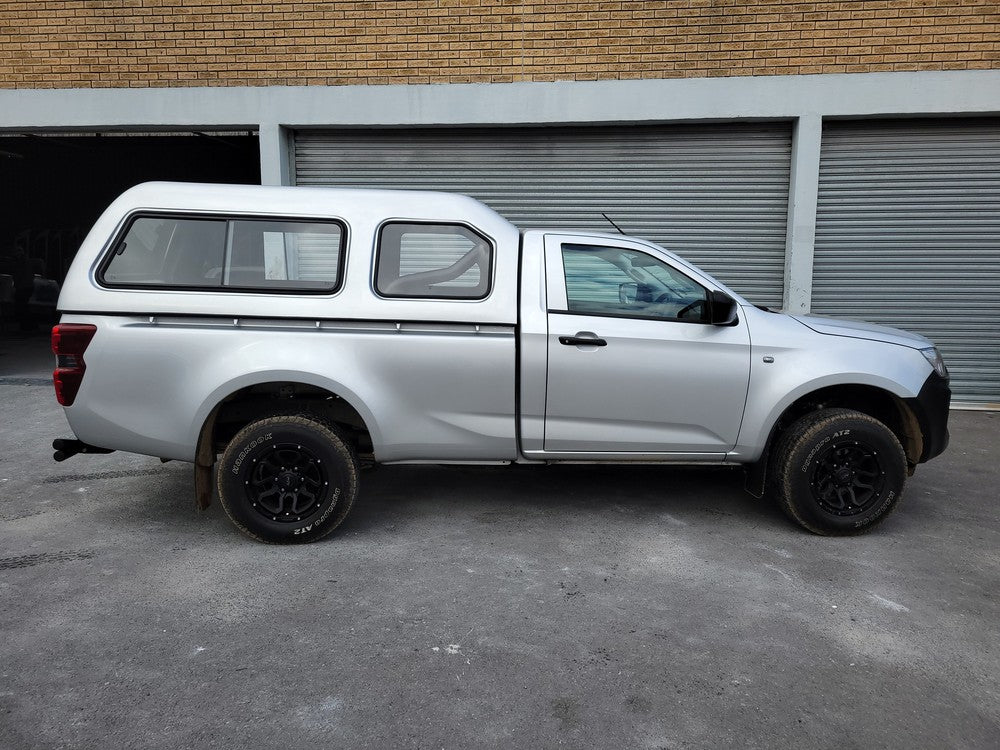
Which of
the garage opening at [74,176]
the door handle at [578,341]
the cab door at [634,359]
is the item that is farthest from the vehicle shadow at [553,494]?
the garage opening at [74,176]

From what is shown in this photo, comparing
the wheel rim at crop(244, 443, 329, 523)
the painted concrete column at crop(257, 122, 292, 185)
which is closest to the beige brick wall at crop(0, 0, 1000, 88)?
the painted concrete column at crop(257, 122, 292, 185)

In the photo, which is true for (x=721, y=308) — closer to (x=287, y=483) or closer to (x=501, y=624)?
(x=501, y=624)

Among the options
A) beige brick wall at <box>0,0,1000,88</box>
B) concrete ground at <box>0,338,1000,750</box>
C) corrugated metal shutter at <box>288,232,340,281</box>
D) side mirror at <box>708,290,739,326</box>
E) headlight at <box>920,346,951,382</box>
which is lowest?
concrete ground at <box>0,338,1000,750</box>

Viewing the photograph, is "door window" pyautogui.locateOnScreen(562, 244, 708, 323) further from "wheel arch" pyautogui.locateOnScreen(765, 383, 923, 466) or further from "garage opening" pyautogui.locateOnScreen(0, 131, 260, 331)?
"garage opening" pyautogui.locateOnScreen(0, 131, 260, 331)

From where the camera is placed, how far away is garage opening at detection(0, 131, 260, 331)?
17.6 meters

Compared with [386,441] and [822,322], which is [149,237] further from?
[822,322]

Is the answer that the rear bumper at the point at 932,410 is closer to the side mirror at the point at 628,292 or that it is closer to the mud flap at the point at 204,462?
the side mirror at the point at 628,292

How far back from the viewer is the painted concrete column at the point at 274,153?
8531mm

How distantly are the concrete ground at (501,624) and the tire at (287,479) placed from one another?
0.57 ft

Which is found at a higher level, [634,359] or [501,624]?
[634,359]

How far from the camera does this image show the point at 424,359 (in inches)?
173

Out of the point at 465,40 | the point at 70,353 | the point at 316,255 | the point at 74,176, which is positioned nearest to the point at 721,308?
the point at 316,255

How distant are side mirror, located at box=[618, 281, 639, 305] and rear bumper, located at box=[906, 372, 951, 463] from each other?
1.77 m

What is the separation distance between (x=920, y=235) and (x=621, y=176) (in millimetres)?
3415
